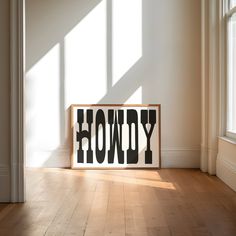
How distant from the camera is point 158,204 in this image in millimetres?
3475

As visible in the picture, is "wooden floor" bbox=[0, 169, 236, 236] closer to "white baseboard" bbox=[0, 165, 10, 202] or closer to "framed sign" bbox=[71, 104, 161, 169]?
"white baseboard" bbox=[0, 165, 10, 202]

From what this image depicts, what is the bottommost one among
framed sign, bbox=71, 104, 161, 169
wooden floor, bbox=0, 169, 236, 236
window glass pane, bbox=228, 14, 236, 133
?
wooden floor, bbox=0, 169, 236, 236

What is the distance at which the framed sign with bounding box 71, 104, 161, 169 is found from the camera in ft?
18.0

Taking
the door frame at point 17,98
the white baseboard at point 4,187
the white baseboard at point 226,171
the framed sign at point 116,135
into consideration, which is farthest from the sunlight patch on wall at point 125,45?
the white baseboard at point 4,187

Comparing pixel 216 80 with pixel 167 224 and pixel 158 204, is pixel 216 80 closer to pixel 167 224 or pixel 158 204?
pixel 158 204

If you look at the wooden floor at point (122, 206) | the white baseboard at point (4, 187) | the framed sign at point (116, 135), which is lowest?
the wooden floor at point (122, 206)

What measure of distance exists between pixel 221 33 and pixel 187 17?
2.59 ft

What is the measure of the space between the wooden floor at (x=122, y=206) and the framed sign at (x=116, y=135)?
55 centimetres

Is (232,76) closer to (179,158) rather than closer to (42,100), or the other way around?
(179,158)

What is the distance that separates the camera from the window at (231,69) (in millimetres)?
4589

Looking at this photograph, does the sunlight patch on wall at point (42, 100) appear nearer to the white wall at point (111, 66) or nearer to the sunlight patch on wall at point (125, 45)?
the white wall at point (111, 66)

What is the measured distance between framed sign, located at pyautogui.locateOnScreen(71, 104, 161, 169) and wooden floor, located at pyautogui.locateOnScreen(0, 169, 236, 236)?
55cm

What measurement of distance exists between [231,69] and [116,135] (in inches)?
65.7


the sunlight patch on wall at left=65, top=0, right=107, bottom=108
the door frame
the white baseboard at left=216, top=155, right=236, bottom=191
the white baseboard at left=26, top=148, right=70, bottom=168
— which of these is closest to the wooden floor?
the white baseboard at left=216, top=155, right=236, bottom=191
